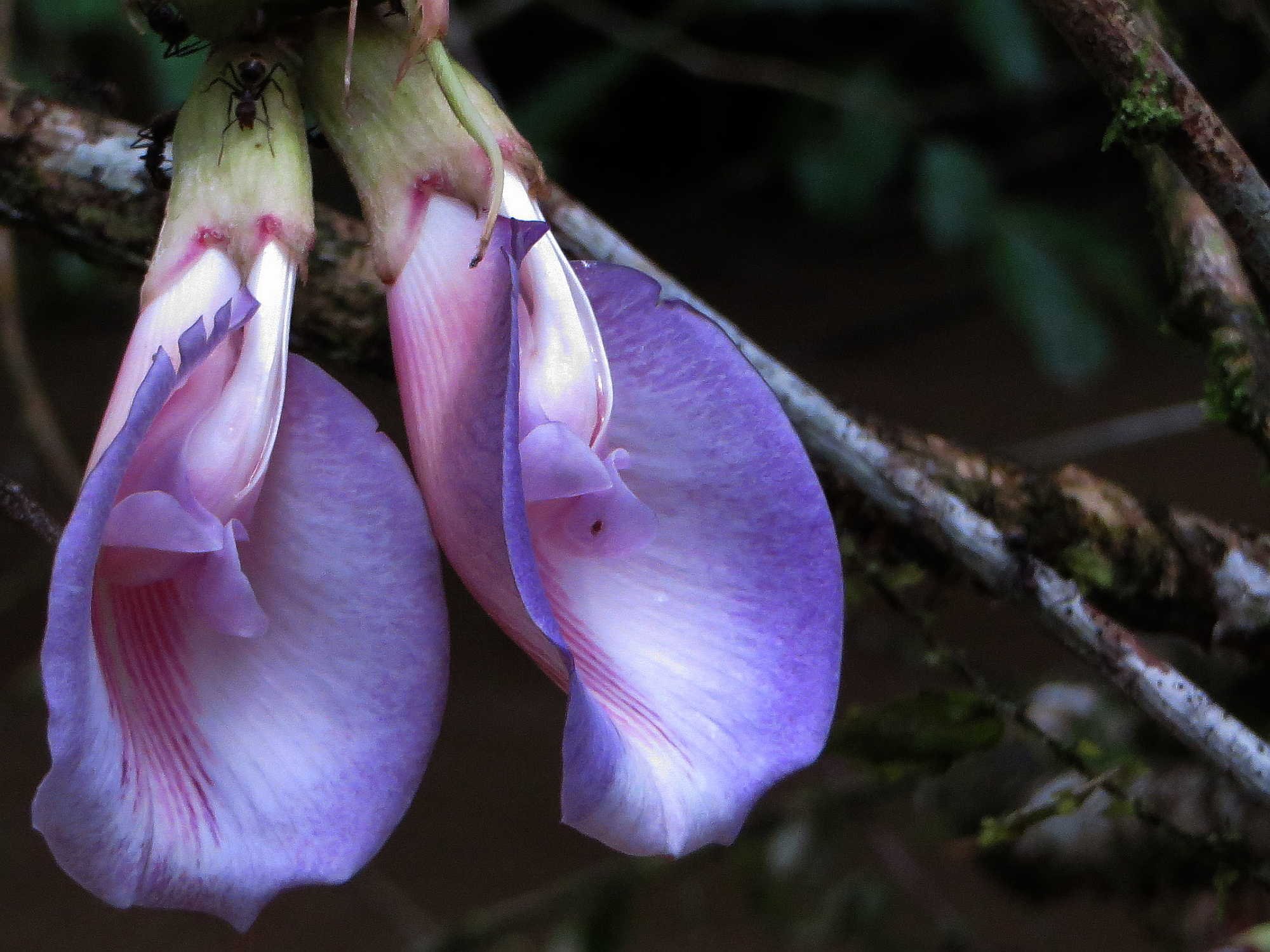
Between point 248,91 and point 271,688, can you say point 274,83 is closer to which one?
point 248,91

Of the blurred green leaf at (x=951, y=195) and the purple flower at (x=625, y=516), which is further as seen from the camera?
the blurred green leaf at (x=951, y=195)

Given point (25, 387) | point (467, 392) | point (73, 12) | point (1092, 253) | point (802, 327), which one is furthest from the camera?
point (802, 327)

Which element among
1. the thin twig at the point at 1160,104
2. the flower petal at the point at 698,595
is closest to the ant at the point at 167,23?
the flower petal at the point at 698,595

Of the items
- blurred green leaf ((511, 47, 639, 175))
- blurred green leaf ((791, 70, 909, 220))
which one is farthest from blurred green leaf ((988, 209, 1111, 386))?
blurred green leaf ((511, 47, 639, 175))

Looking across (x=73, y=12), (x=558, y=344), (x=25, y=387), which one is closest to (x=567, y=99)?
(x=73, y=12)

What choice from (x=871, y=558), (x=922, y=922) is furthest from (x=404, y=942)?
(x=871, y=558)

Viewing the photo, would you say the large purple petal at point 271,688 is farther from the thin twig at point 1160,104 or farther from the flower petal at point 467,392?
the thin twig at point 1160,104

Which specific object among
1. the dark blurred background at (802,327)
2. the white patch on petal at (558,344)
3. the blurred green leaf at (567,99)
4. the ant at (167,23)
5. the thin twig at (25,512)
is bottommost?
the dark blurred background at (802,327)
